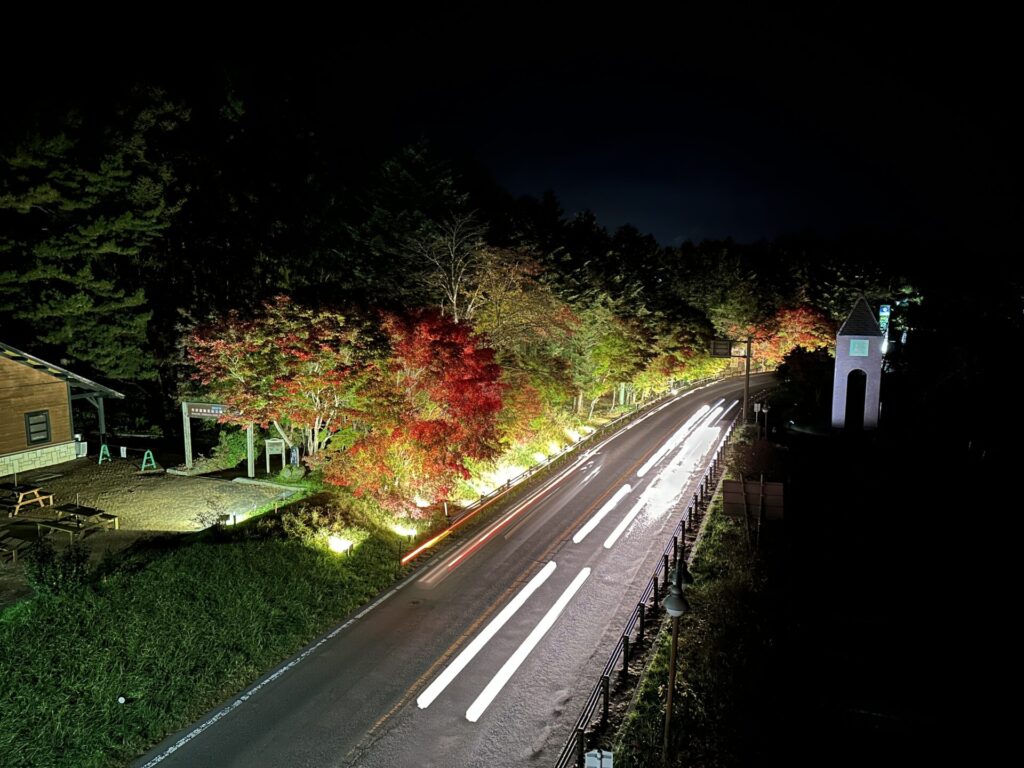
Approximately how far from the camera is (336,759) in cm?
950

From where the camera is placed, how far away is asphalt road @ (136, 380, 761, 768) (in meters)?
9.77

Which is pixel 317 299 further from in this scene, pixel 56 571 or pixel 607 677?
pixel 607 677

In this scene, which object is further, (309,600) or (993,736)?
(309,600)

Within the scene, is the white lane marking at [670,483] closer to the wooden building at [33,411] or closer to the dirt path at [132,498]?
the dirt path at [132,498]

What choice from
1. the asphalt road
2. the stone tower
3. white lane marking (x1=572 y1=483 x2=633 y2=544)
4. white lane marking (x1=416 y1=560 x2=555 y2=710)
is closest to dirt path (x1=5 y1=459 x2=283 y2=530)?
the asphalt road

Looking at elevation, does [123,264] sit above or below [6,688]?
above

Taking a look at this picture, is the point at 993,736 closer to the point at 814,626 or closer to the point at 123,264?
the point at 814,626

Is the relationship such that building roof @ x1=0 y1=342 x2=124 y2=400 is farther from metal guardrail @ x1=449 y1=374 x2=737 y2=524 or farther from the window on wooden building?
metal guardrail @ x1=449 y1=374 x2=737 y2=524

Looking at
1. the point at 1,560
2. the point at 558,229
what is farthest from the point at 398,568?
the point at 558,229

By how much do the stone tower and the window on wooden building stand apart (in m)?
37.8

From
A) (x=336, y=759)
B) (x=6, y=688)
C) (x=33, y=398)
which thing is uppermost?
(x=33, y=398)

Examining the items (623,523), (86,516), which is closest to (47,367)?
(86,516)

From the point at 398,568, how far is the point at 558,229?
4355cm

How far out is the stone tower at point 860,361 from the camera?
110ft
